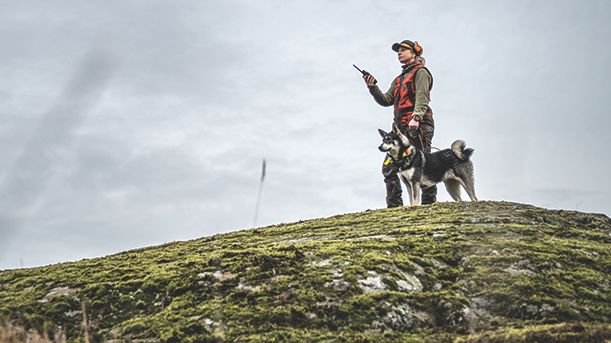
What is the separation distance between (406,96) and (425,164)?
1.45 metres

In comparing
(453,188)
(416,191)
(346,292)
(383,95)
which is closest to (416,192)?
(416,191)

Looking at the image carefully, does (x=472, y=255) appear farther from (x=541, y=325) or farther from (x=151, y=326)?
(x=151, y=326)

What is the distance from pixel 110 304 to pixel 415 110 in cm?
734

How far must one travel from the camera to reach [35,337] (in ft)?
18.3

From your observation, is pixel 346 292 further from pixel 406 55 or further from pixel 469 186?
pixel 406 55

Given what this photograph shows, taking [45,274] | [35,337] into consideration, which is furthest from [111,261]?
[35,337]

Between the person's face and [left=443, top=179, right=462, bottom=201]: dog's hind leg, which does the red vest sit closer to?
the person's face

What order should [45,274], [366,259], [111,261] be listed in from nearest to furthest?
1. [366,259]
2. [45,274]
3. [111,261]

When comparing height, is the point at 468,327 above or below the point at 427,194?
below

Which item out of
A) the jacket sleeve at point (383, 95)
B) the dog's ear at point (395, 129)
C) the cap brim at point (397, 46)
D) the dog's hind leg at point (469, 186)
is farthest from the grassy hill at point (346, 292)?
the cap brim at point (397, 46)

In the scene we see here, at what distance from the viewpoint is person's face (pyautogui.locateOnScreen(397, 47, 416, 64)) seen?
12.8 metres

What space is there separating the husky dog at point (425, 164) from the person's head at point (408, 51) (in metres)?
1.57

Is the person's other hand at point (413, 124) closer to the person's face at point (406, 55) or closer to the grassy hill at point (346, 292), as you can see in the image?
the person's face at point (406, 55)

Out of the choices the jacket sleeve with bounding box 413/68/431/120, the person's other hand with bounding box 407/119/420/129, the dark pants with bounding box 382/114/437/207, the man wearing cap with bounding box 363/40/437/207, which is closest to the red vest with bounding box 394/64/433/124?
the man wearing cap with bounding box 363/40/437/207
